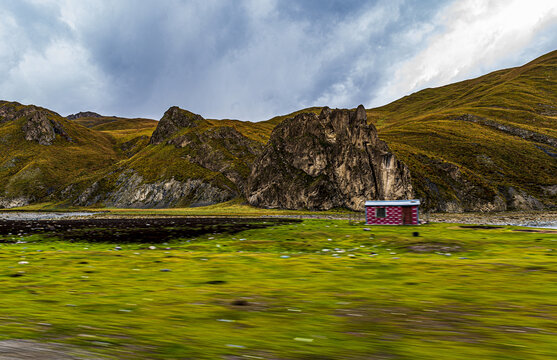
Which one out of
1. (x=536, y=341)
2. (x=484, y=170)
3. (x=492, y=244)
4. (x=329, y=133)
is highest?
(x=329, y=133)

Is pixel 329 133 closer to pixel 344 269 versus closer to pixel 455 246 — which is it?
pixel 455 246

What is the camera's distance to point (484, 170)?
14838 cm

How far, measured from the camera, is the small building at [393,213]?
48781 millimetres

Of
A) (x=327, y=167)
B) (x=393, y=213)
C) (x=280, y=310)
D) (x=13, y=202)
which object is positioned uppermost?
(x=327, y=167)

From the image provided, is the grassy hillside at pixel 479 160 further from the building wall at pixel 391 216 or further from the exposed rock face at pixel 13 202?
the exposed rock face at pixel 13 202

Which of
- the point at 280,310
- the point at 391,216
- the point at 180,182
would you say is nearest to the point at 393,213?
the point at 391,216

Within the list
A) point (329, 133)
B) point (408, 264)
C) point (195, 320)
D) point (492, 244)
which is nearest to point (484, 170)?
point (329, 133)

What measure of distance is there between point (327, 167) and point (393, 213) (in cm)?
8867

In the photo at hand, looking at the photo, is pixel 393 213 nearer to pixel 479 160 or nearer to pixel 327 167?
pixel 327 167

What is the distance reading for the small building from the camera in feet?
160

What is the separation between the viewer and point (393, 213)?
4969cm

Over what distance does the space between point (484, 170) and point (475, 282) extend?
542 feet

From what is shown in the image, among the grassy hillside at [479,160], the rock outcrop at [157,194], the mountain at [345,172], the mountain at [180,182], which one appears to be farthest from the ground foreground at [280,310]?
Result: the rock outcrop at [157,194]

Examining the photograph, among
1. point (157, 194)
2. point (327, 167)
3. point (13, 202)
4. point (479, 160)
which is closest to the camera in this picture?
point (327, 167)
